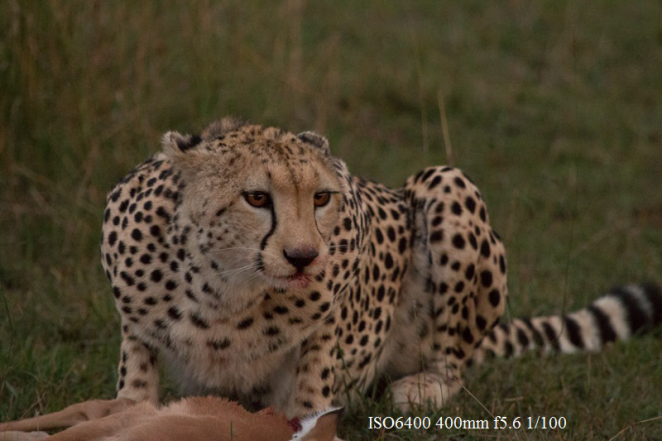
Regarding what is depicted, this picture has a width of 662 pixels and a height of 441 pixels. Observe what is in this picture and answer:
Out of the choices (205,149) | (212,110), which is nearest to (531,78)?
(212,110)

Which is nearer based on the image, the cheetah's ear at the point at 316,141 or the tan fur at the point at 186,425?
the tan fur at the point at 186,425

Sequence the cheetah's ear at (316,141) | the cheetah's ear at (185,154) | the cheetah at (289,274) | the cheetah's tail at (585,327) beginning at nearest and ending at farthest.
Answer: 1. the cheetah at (289,274)
2. the cheetah's ear at (185,154)
3. the cheetah's ear at (316,141)
4. the cheetah's tail at (585,327)

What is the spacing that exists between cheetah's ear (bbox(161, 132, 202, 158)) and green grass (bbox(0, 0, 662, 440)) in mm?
828

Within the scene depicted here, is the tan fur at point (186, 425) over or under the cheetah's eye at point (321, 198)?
under

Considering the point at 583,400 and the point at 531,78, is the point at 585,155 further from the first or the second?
the point at 583,400

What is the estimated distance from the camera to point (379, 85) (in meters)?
6.21

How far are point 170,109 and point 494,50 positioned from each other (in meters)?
3.11

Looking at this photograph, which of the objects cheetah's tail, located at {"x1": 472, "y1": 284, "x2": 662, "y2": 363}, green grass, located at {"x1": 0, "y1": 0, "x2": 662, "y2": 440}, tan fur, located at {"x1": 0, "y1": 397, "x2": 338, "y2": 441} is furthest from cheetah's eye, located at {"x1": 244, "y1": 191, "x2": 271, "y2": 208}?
cheetah's tail, located at {"x1": 472, "y1": 284, "x2": 662, "y2": 363}

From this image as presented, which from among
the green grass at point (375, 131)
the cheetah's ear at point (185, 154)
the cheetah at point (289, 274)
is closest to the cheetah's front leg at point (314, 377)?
the cheetah at point (289, 274)

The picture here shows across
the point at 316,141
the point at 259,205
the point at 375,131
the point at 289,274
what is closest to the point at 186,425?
the point at 289,274

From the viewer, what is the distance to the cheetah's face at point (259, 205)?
2354 millimetres

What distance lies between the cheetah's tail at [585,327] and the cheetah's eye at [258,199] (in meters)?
1.43

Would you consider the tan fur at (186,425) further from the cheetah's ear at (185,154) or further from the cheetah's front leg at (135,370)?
the cheetah's ear at (185,154)

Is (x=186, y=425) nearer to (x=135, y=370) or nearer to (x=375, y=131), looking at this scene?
(x=135, y=370)
